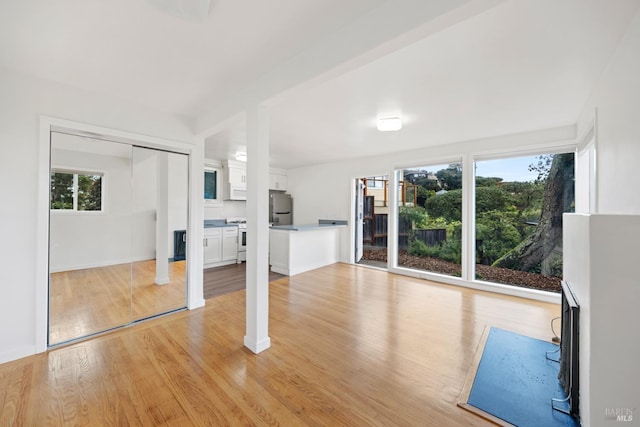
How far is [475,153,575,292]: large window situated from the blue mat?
1.84m

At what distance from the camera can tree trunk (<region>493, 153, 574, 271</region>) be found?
3.65 meters

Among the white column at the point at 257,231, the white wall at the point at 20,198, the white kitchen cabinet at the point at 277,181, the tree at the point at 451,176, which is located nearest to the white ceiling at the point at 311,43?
the white wall at the point at 20,198

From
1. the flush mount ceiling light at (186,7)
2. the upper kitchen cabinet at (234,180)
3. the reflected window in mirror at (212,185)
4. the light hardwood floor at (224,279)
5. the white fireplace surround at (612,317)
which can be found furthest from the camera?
the upper kitchen cabinet at (234,180)

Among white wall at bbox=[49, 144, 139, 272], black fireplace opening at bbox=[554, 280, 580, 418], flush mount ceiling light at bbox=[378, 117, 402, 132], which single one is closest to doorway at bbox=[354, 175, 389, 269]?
flush mount ceiling light at bbox=[378, 117, 402, 132]

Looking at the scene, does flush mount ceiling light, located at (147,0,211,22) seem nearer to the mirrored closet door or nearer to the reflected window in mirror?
the mirrored closet door

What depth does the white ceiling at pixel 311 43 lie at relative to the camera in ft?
5.02

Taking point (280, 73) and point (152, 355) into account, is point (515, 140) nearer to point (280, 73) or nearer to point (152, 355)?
point (280, 73)

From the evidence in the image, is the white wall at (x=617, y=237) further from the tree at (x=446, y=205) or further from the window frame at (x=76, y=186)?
the window frame at (x=76, y=186)

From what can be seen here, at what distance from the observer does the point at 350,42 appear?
5.36ft

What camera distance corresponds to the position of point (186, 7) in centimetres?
142

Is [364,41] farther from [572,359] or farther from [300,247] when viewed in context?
[300,247]

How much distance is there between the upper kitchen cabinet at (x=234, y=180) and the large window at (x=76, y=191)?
10.9 feet

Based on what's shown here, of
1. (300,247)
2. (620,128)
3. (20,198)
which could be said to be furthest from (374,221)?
(20,198)

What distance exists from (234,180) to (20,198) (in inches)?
158
